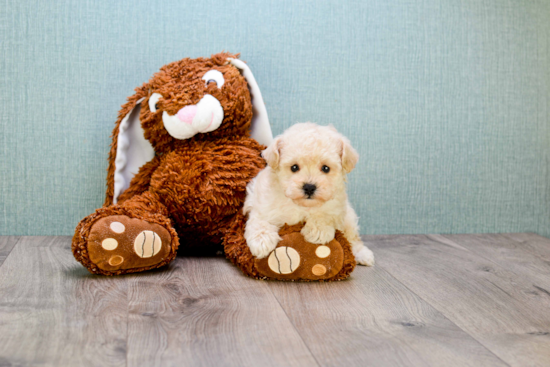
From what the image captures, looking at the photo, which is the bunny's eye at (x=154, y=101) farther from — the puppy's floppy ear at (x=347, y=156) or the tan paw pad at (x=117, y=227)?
the puppy's floppy ear at (x=347, y=156)

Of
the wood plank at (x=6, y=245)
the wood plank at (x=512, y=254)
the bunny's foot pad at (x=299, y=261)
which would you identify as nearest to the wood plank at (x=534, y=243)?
the wood plank at (x=512, y=254)

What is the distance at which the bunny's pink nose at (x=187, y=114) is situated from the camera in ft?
4.50

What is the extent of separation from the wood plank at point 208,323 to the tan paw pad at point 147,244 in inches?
2.5

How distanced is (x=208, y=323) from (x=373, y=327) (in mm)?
322

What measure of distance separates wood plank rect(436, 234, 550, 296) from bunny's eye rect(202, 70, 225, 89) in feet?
3.11

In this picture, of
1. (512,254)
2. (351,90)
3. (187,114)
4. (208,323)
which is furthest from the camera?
(351,90)

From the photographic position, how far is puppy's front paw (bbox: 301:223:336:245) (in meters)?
1.23

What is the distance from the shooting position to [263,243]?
1219 millimetres

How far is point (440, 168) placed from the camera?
1.84 metres

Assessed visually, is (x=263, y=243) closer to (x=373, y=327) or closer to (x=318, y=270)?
(x=318, y=270)

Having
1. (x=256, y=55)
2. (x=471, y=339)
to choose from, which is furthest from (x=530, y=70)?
(x=471, y=339)

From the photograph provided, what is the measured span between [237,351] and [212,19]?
1174 mm

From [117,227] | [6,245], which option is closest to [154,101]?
[117,227]

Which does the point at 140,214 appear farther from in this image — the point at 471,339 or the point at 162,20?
the point at 471,339
